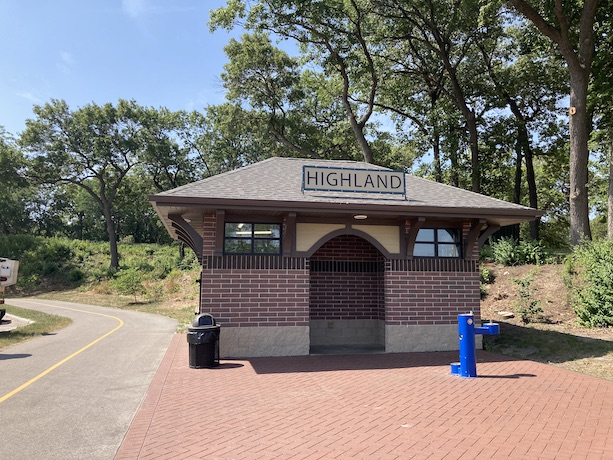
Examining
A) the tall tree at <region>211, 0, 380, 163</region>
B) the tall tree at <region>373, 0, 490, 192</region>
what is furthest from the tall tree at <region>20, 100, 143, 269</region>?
the tall tree at <region>373, 0, 490, 192</region>

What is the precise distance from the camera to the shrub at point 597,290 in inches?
457

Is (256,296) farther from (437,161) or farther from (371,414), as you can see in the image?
(437,161)

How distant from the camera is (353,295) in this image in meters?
12.2

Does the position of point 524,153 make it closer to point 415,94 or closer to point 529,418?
point 415,94

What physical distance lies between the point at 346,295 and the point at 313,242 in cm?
→ 257

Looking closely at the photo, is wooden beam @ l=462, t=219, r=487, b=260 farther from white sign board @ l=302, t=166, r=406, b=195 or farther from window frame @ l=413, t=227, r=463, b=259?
white sign board @ l=302, t=166, r=406, b=195

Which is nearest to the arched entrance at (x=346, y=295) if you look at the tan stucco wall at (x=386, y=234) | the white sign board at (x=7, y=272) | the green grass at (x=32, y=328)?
the tan stucco wall at (x=386, y=234)

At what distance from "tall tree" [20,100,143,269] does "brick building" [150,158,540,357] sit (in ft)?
108

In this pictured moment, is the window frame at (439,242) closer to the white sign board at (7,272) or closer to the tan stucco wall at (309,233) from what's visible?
the tan stucco wall at (309,233)

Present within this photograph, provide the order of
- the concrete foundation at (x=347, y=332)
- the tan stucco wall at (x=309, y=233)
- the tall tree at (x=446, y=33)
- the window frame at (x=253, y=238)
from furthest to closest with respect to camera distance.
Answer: the tall tree at (x=446, y=33) < the concrete foundation at (x=347, y=332) < the tan stucco wall at (x=309, y=233) < the window frame at (x=253, y=238)

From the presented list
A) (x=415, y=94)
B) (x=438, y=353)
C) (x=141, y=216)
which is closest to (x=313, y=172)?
(x=438, y=353)

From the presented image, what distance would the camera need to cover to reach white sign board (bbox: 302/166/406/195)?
10250 mm

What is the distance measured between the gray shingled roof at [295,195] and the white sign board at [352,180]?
179mm

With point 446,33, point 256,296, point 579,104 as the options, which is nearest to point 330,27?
point 446,33
